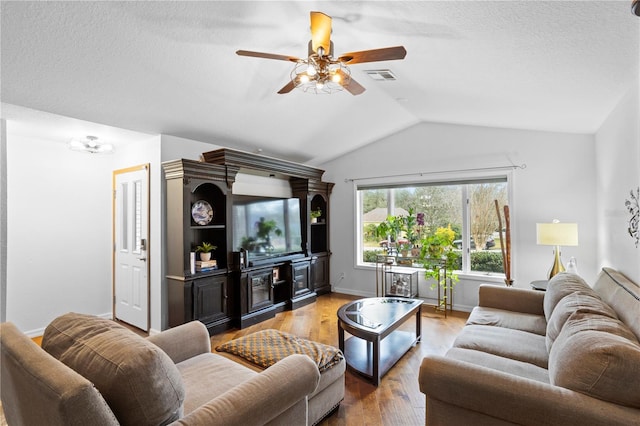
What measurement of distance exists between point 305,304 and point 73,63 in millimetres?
3932

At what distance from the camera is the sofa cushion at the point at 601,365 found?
131 centimetres

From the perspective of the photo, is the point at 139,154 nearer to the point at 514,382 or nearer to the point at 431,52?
the point at 431,52

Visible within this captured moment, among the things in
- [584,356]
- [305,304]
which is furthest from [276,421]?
[305,304]

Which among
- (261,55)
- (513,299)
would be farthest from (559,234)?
(261,55)

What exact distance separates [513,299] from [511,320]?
36cm

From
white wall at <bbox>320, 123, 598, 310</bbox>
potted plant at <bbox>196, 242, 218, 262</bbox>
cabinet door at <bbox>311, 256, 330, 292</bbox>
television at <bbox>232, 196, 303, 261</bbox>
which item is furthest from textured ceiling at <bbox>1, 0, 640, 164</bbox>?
cabinet door at <bbox>311, 256, 330, 292</bbox>

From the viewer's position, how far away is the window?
455 centimetres

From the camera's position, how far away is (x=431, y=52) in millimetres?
2480

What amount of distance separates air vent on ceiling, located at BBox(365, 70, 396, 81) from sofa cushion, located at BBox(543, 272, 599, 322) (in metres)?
2.31

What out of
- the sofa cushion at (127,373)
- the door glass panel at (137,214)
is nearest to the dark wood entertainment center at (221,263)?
the door glass panel at (137,214)

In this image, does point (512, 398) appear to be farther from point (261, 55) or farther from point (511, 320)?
point (261, 55)

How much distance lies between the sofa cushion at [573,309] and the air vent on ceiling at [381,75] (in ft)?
7.74

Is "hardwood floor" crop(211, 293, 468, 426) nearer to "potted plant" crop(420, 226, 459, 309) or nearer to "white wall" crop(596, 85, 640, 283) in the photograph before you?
"potted plant" crop(420, 226, 459, 309)

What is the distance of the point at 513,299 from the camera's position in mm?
2980
